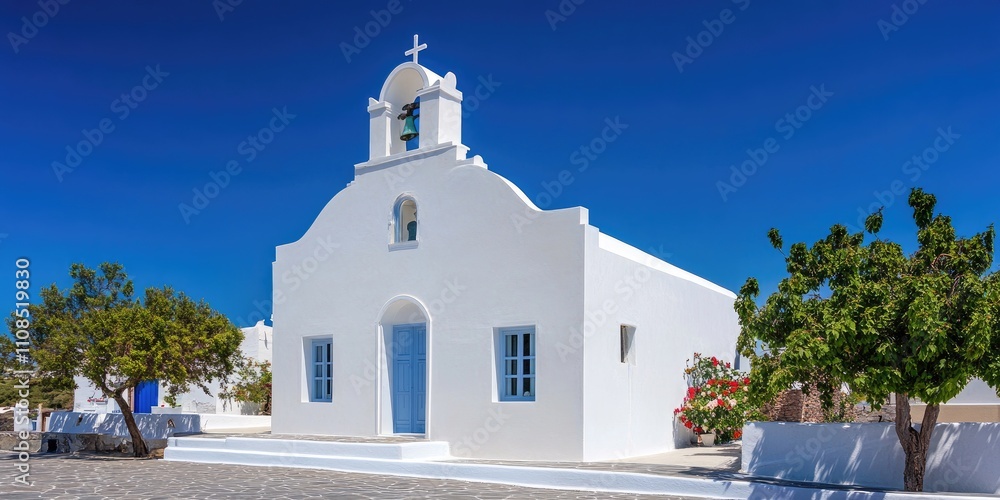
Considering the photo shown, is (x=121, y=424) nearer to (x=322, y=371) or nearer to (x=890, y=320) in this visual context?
(x=322, y=371)

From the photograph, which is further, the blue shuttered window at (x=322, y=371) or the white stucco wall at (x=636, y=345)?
the blue shuttered window at (x=322, y=371)

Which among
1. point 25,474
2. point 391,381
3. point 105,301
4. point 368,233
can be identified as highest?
point 368,233

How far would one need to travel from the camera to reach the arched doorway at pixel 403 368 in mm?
16250

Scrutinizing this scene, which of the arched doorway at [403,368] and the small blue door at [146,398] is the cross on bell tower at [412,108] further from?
the small blue door at [146,398]

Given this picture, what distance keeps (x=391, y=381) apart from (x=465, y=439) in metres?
2.29

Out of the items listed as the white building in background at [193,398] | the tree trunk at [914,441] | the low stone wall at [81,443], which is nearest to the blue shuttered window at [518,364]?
the tree trunk at [914,441]

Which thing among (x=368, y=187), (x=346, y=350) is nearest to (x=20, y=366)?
(x=346, y=350)

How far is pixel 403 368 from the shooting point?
1653 cm

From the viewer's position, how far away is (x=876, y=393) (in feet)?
33.4

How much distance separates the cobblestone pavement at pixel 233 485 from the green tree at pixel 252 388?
10.2m

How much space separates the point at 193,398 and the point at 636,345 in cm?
1748

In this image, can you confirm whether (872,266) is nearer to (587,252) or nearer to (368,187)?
(587,252)

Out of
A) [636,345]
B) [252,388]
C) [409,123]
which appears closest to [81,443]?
[252,388]

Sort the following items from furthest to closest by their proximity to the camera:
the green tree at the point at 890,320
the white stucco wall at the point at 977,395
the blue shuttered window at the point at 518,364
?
1. the white stucco wall at the point at 977,395
2. the blue shuttered window at the point at 518,364
3. the green tree at the point at 890,320
